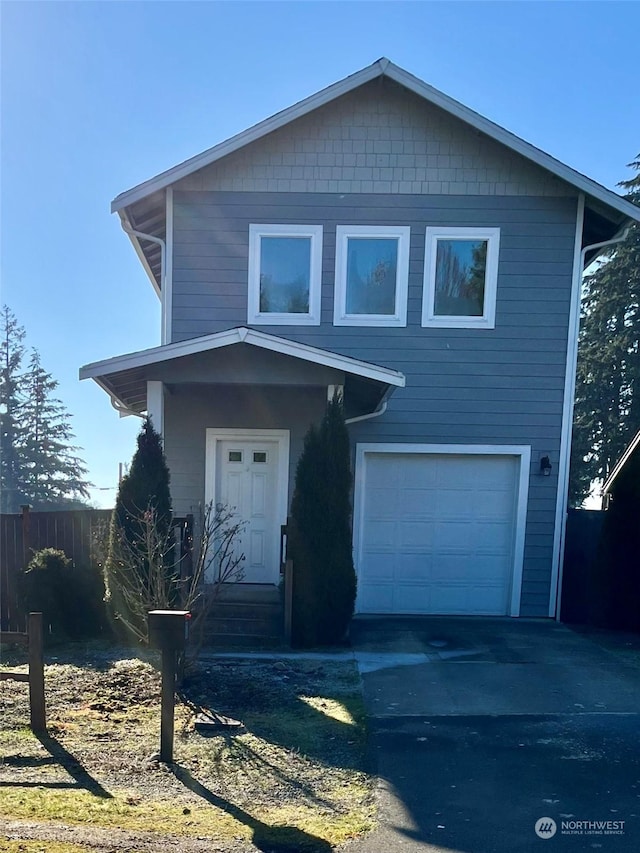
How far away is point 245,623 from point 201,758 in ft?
10.1

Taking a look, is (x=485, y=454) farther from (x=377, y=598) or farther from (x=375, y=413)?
(x=377, y=598)

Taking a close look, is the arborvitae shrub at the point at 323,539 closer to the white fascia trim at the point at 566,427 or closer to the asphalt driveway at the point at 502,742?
the asphalt driveway at the point at 502,742

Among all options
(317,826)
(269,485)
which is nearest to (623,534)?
(269,485)

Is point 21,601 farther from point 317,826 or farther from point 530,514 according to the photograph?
point 530,514

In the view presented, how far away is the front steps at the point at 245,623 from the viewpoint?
21.6 ft

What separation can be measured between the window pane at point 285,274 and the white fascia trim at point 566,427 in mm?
3773

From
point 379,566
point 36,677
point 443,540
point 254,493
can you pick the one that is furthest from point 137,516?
point 443,540

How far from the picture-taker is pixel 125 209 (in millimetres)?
8227

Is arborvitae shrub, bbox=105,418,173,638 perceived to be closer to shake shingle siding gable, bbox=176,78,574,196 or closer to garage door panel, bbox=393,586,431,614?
garage door panel, bbox=393,586,431,614

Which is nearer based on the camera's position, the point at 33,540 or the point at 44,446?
the point at 33,540

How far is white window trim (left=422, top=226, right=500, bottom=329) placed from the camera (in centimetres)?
824

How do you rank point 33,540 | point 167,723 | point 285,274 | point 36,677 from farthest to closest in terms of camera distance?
1. point 285,274
2. point 33,540
3. point 36,677
4. point 167,723

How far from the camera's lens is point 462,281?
27.4 ft

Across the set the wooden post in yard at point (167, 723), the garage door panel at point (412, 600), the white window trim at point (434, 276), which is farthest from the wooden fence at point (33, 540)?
the white window trim at point (434, 276)
